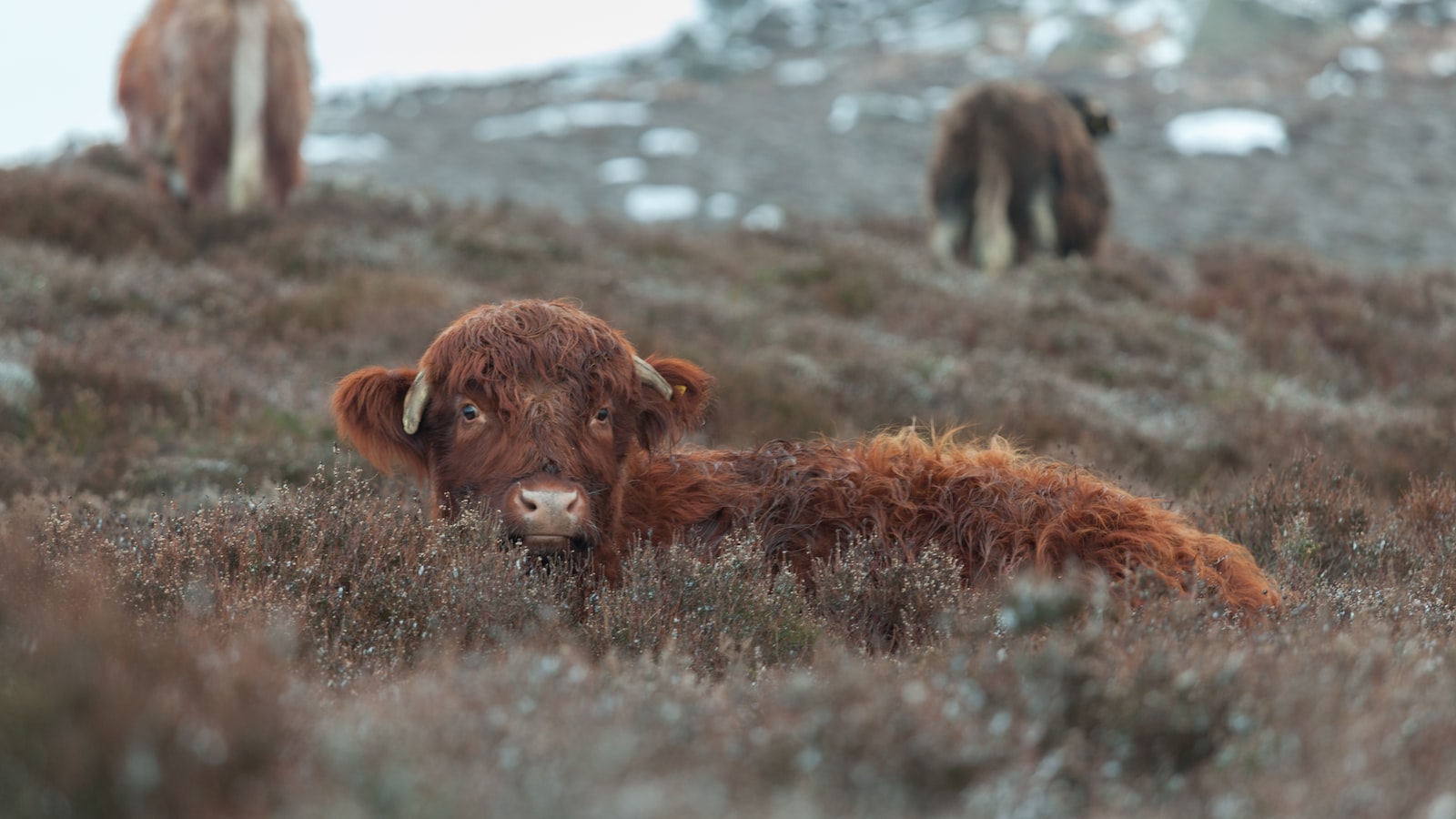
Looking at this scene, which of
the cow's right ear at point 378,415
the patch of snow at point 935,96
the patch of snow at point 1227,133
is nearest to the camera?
the cow's right ear at point 378,415

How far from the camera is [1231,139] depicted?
27.5m

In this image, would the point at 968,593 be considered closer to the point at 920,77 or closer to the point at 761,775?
the point at 761,775

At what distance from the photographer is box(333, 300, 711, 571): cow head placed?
379 cm

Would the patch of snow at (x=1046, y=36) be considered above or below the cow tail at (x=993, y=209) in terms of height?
below

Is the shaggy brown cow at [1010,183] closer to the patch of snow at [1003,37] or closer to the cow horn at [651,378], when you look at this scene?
the cow horn at [651,378]

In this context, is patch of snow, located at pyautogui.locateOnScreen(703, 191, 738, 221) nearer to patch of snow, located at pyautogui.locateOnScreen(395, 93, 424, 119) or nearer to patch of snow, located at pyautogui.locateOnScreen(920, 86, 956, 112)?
patch of snow, located at pyautogui.locateOnScreen(920, 86, 956, 112)

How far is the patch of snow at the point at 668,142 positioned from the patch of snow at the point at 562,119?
123 centimetres

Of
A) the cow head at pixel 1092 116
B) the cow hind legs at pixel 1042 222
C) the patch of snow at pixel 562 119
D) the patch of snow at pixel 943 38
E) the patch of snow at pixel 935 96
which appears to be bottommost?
the patch of snow at pixel 943 38

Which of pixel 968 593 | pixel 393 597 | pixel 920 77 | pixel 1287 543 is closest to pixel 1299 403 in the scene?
pixel 1287 543

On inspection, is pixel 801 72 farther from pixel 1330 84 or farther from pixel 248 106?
pixel 248 106

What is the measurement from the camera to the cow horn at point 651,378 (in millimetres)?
4242

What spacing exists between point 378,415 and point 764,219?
576 inches

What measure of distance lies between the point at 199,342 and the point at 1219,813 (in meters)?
7.24

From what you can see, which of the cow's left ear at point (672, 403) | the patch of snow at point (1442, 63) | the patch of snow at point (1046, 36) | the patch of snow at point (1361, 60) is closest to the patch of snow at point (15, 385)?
the cow's left ear at point (672, 403)
